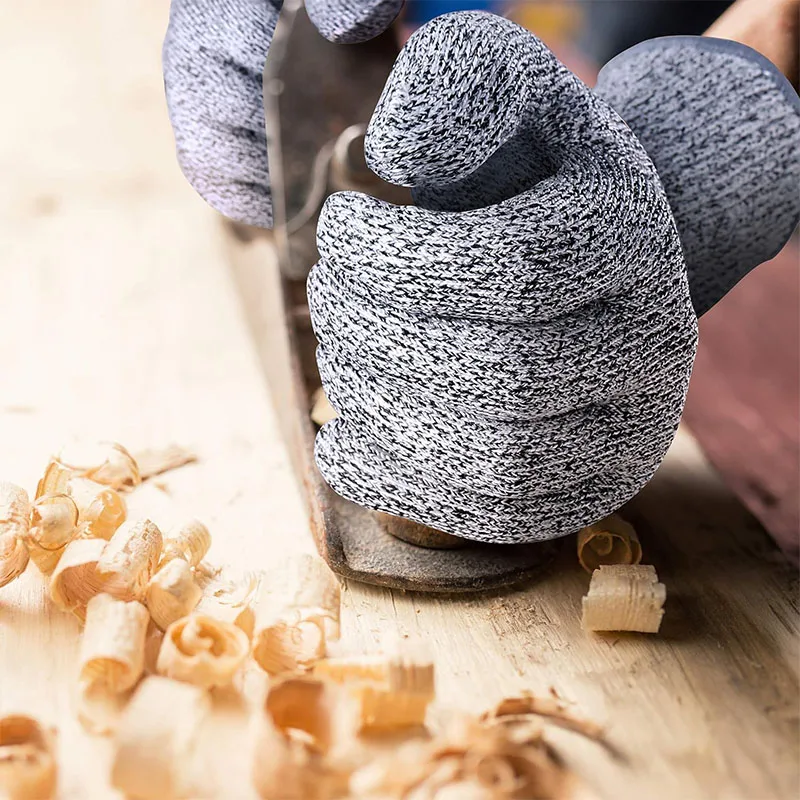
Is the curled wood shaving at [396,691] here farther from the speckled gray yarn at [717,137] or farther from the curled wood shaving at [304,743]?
the speckled gray yarn at [717,137]

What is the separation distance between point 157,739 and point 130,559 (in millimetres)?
142

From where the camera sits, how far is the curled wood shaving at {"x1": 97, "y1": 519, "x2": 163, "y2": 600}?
61 cm

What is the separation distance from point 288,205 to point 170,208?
53 centimetres

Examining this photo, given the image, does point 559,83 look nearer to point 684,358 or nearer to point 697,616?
point 684,358

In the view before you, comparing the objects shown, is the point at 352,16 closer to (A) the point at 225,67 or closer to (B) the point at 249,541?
(A) the point at 225,67

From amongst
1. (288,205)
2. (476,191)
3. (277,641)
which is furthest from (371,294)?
(288,205)

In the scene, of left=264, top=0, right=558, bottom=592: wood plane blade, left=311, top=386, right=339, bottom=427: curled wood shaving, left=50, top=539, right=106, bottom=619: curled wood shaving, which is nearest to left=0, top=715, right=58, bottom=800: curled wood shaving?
left=50, top=539, right=106, bottom=619: curled wood shaving

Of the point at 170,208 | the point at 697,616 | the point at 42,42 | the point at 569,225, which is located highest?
the point at 569,225

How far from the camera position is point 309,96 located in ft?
3.33

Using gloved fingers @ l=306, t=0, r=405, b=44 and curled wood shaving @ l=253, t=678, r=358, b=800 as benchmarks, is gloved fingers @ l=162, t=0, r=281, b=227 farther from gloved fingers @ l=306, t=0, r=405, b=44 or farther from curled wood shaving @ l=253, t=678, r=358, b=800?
curled wood shaving @ l=253, t=678, r=358, b=800

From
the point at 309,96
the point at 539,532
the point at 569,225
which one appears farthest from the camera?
the point at 309,96

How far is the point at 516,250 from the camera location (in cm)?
51

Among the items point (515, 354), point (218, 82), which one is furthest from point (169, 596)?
point (218, 82)

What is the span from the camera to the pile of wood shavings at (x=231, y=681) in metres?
0.50
